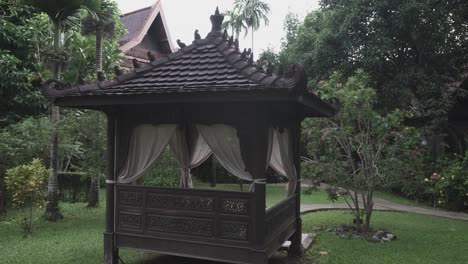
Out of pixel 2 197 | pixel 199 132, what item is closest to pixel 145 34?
pixel 2 197

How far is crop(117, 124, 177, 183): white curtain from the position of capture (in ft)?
19.4

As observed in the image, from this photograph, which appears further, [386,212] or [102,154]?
[386,212]

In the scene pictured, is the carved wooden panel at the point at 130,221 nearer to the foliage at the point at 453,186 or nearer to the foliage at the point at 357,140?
the foliage at the point at 357,140

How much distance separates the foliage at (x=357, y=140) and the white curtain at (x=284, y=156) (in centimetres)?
179

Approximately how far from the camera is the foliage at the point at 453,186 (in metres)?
12.1

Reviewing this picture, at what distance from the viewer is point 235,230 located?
17.5 ft

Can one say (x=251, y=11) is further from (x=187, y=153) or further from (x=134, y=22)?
(x=187, y=153)

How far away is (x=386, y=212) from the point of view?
40.6 ft

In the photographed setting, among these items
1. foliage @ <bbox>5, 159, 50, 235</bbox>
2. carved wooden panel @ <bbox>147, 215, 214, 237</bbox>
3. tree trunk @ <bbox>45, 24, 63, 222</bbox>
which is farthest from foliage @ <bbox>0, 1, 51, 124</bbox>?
carved wooden panel @ <bbox>147, 215, 214, 237</bbox>

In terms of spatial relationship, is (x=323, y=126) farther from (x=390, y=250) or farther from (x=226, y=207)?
(x=226, y=207)

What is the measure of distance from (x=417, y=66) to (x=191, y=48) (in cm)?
1005

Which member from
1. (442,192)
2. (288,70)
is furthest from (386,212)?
(288,70)

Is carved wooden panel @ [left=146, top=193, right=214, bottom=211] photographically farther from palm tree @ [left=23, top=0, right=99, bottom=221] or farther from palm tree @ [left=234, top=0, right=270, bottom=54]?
palm tree @ [left=234, top=0, right=270, bottom=54]

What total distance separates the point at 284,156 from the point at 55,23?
22.1ft
